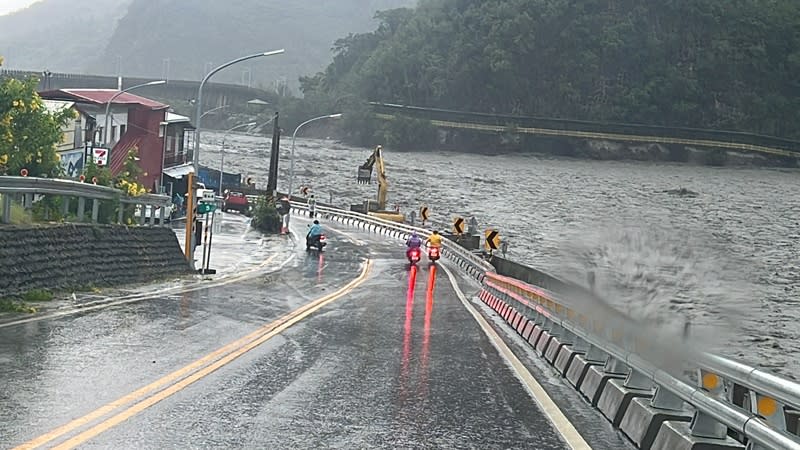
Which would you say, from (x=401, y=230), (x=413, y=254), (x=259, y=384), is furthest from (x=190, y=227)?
(x=401, y=230)

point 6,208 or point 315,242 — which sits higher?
point 6,208

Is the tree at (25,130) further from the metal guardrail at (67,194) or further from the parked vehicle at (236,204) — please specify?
the parked vehicle at (236,204)

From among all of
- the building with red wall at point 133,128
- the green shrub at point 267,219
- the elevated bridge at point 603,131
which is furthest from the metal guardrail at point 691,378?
the elevated bridge at point 603,131

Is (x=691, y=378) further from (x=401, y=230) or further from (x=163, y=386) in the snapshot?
(x=401, y=230)

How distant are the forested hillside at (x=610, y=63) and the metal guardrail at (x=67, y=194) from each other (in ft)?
364

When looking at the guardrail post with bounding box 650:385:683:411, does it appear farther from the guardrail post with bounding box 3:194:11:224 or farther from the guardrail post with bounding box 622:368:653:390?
the guardrail post with bounding box 3:194:11:224

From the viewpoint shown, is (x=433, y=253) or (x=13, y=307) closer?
(x=13, y=307)

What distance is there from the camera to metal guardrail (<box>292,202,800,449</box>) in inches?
250

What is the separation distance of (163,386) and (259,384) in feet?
3.24

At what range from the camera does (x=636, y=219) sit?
12.6m

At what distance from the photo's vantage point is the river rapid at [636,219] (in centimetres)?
1112

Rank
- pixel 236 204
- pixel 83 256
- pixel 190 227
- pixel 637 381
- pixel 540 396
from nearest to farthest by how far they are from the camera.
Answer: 1. pixel 637 381
2. pixel 540 396
3. pixel 83 256
4. pixel 190 227
5. pixel 236 204

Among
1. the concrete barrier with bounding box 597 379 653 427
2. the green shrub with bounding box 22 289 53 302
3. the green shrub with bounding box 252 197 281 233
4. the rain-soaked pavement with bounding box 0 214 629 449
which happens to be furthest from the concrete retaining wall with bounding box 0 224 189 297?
the green shrub with bounding box 252 197 281 233

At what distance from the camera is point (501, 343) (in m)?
16.8
